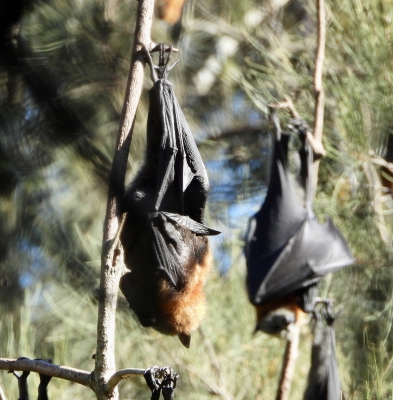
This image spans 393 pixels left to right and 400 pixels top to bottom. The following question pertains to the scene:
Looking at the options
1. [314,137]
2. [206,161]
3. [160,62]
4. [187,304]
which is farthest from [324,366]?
[206,161]

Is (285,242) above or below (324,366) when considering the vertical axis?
above

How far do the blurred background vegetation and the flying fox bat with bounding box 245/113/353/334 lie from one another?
472mm

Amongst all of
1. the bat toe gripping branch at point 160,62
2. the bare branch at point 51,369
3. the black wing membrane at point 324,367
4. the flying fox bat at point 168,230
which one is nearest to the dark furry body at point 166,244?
the flying fox bat at point 168,230

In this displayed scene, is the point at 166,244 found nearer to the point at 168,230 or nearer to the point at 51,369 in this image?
the point at 168,230

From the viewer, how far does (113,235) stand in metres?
1.66

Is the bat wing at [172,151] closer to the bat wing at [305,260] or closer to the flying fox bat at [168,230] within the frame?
the flying fox bat at [168,230]

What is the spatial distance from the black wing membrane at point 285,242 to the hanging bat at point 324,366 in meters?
0.18

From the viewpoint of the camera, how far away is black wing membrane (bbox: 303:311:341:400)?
2133mm

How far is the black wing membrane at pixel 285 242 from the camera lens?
7.55ft

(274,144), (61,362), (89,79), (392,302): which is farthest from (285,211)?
(89,79)

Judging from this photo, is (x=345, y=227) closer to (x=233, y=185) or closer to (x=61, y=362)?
(x=233, y=185)

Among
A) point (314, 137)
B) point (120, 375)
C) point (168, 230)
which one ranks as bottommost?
point (120, 375)

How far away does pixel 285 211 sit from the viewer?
2.41 metres

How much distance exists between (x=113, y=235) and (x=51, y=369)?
14.0 inches
